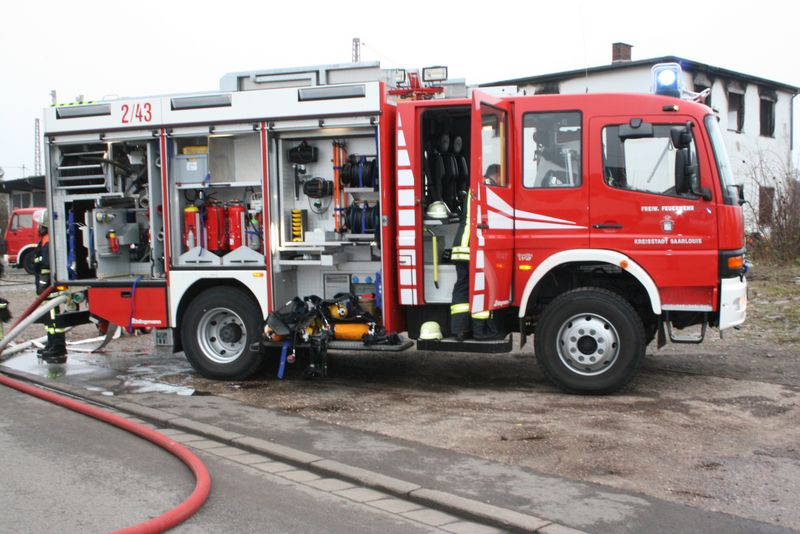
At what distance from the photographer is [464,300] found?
318 inches

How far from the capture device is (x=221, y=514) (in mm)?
4910

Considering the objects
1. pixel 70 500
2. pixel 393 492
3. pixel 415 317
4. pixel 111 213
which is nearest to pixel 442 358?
pixel 415 317

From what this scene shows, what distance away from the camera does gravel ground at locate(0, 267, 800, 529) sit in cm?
550

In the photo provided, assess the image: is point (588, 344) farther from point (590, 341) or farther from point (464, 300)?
point (464, 300)

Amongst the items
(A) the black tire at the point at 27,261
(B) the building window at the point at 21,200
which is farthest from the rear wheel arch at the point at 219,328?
(B) the building window at the point at 21,200

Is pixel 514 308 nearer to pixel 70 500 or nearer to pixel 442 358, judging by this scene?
pixel 442 358

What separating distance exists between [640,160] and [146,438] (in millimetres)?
5185

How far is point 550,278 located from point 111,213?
17.4 feet

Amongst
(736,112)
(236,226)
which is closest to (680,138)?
(236,226)

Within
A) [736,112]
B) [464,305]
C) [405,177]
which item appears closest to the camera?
[464,305]

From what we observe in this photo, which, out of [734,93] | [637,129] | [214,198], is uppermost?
[734,93]

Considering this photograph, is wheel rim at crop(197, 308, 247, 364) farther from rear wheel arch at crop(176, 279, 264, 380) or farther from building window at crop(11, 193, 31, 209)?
building window at crop(11, 193, 31, 209)

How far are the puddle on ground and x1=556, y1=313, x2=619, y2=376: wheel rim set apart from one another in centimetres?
388

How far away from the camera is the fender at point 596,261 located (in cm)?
774
